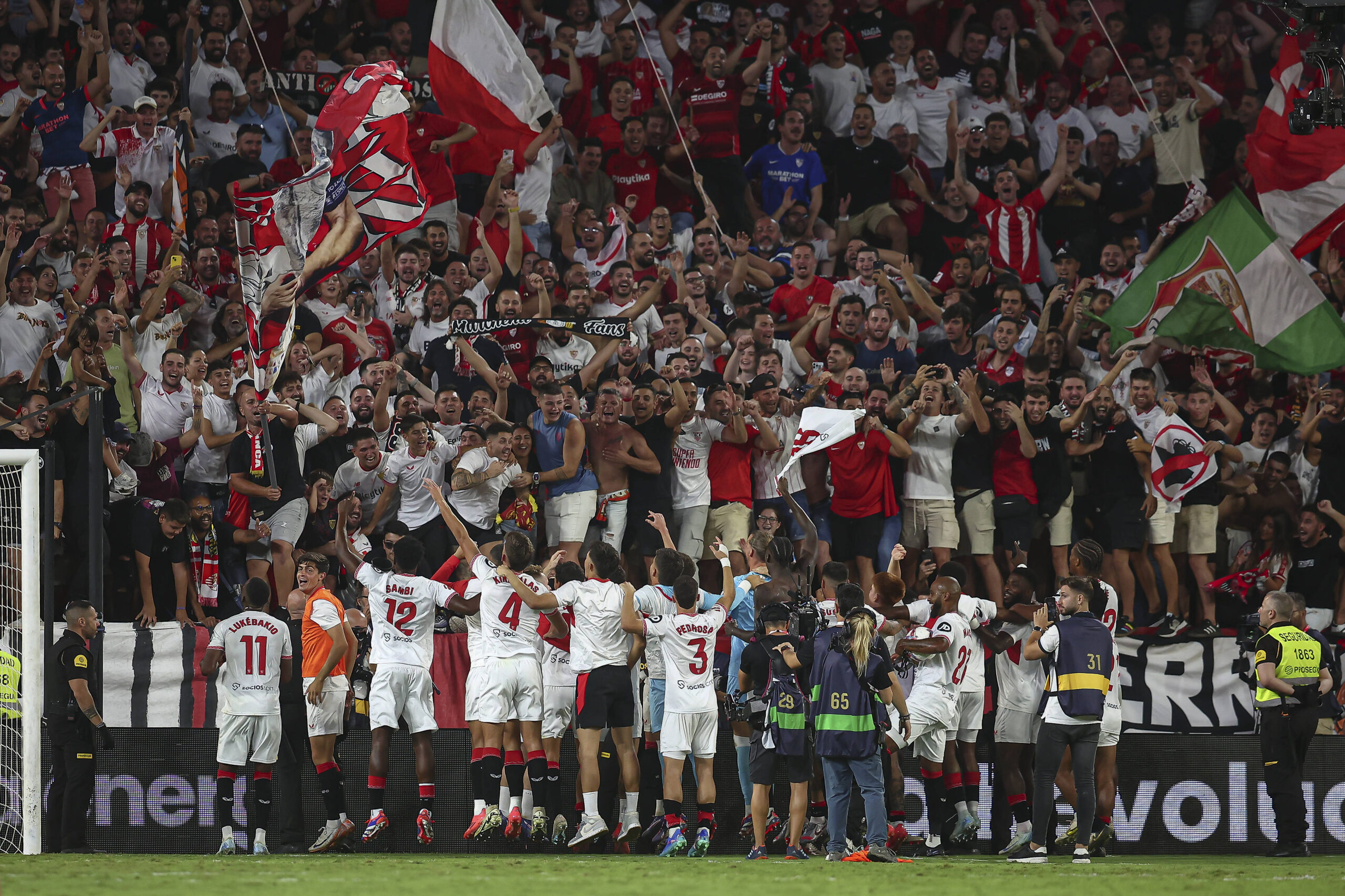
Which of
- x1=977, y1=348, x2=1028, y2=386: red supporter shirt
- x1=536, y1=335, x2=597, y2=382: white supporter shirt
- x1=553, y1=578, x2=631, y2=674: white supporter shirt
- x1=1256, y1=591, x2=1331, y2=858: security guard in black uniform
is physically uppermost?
x1=536, y1=335, x2=597, y2=382: white supporter shirt

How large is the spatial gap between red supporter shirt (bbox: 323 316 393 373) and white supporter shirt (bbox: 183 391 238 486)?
4.92 ft

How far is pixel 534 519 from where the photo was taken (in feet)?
48.0

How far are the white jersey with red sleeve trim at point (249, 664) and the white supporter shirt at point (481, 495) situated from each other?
2.77 metres

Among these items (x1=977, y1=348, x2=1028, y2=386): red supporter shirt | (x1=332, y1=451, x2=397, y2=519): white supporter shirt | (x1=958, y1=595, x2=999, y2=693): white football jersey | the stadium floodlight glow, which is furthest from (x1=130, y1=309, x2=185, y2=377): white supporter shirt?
the stadium floodlight glow

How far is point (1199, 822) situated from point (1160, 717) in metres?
1.17

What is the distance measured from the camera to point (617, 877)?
31.7 feet

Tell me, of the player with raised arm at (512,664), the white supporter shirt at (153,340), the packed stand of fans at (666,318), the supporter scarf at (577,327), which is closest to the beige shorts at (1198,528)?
the packed stand of fans at (666,318)

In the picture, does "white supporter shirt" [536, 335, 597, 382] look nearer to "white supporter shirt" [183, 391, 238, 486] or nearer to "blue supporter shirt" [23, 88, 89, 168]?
"white supporter shirt" [183, 391, 238, 486]

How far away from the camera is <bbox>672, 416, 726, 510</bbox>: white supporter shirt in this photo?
15180 millimetres

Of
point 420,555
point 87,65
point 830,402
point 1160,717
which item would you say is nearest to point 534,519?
point 420,555

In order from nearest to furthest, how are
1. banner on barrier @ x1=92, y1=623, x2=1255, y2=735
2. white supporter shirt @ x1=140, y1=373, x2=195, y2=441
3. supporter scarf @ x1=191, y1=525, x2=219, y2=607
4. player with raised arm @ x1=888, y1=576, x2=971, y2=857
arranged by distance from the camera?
1. player with raised arm @ x1=888, y1=576, x2=971, y2=857
2. banner on barrier @ x1=92, y1=623, x2=1255, y2=735
3. supporter scarf @ x1=191, y1=525, x2=219, y2=607
4. white supporter shirt @ x1=140, y1=373, x2=195, y2=441

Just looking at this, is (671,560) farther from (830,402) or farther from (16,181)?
(16,181)

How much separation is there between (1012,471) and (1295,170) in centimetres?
520

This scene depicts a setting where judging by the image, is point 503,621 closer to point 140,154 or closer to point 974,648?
point 974,648
